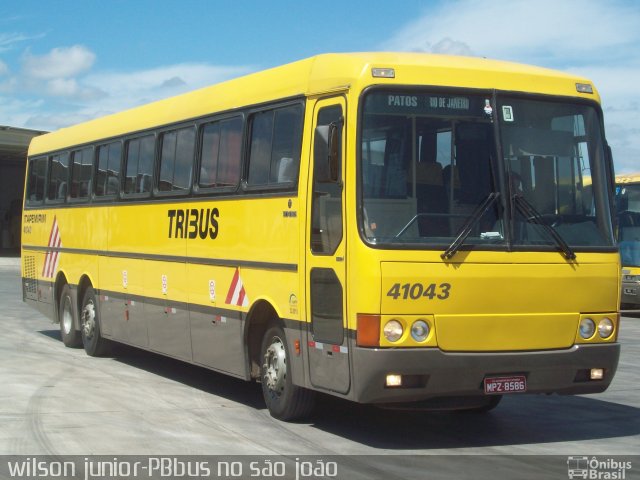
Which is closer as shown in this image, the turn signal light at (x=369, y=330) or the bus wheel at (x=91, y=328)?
the turn signal light at (x=369, y=330)

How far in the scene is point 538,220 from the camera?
9406 millimetres

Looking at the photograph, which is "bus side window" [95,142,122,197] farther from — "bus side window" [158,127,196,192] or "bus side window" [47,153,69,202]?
"bus side window" [158,127,196,192]

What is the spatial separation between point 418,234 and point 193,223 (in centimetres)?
418

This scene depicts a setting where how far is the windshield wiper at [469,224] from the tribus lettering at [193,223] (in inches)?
141

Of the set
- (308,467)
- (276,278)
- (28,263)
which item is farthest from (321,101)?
(28,263)

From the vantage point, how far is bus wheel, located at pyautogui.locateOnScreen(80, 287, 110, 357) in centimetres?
1598

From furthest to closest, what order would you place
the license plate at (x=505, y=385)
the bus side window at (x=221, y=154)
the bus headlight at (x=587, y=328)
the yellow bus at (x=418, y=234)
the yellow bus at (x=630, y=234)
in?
the yellow bus at (x=630, y=234), the bus side window at (x=221, y=154), the bus headlight at (x=587, y=328), the license plate at (x=505, y=385), the yellow bus at (x=418, y=234)

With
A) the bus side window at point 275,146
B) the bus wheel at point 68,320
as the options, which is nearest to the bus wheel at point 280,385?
the bus side window at point 275,146

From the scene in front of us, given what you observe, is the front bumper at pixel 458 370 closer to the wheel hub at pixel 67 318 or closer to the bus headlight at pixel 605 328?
the bus headlight at pixel 605 328

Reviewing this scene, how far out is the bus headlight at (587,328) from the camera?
31.2 feet

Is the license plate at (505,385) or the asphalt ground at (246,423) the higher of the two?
the license plate at (505,385)

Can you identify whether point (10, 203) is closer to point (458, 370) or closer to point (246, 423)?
point (246, 423)

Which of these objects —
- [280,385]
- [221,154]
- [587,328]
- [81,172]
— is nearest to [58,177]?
[81,172]

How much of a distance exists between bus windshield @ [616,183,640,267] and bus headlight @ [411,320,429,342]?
59.5 ft
